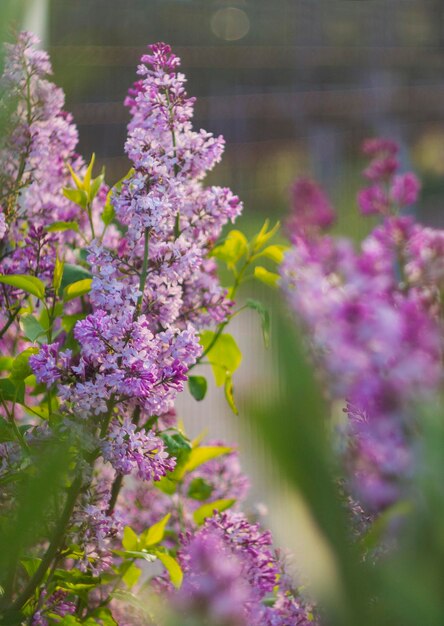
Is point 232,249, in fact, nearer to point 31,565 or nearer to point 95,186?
point 95,186

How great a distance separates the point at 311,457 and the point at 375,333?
0.25 meters

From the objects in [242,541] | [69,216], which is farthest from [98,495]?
[69,216]

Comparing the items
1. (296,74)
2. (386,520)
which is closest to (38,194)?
(386,520)

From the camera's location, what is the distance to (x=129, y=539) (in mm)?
708

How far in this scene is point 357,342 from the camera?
0.42m

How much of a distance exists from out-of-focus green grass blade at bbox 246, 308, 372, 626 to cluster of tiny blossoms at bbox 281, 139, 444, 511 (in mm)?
33

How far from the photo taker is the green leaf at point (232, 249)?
0.78 metres

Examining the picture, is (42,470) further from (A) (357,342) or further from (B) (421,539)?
(A) (357,342)

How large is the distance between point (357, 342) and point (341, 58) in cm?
519

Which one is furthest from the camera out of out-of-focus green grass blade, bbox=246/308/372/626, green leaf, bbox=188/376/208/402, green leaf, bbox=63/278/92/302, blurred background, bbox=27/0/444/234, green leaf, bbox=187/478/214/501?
blurred background, bbox=27/0/444/234

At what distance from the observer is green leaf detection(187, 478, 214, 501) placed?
0.89 m

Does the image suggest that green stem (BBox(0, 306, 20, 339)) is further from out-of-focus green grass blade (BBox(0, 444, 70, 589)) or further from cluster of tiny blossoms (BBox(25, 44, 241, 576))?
out-of-focus green grass blade (BBox(0, 444, 70, 589))

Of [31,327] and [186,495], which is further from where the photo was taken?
[186,495]

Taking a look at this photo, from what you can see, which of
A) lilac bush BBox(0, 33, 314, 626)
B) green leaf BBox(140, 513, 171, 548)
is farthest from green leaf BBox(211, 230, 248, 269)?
green leaf BBox(140, 513, 171, 548)
